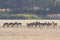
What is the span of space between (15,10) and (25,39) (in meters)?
101

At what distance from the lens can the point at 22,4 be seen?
147 metres

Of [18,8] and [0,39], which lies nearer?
[0,39]

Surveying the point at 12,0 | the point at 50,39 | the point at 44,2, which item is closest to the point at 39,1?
the point at 44,2

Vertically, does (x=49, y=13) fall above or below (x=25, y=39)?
below

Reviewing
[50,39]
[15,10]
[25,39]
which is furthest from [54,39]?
[15,10]

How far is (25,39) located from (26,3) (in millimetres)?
115718

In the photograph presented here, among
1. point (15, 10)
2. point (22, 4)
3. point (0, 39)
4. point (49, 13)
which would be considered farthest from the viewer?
point (22, 4)

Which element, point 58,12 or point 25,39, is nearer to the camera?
point 25,39

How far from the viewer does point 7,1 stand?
15375 centimetres

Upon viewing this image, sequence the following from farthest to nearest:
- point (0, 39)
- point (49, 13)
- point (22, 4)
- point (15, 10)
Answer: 1. point (22, 4)
2. point (15, 10)
3. point (49, 13)
4. point (0, 39)

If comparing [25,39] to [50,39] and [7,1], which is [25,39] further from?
[7,1]

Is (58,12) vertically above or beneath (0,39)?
beneath

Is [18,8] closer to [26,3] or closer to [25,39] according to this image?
[26,3]

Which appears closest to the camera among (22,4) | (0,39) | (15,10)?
(0,39)
